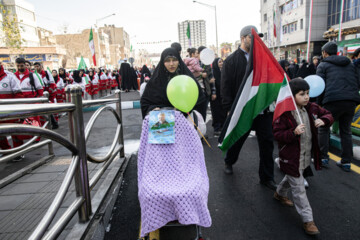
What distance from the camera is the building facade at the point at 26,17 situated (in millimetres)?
41659

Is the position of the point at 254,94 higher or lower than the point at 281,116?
higher

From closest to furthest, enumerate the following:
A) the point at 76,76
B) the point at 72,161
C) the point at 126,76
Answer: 1. the point at 72,161
2. the point at 76,76
3. the point at 126,76

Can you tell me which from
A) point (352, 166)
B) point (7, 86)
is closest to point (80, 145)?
point (352, 166)

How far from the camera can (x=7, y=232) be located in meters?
2.41

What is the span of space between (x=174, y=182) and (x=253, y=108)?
1.62 metres

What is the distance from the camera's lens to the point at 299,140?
265 cm

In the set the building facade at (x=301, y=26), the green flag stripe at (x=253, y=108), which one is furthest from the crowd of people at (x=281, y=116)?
the building facade at (x=301, y=26)

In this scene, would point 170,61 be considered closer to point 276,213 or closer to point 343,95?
point 276,213

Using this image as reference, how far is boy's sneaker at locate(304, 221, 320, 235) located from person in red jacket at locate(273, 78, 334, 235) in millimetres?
13

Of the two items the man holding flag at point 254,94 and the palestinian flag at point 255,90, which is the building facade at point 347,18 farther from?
the palestinian flag at point 255,90

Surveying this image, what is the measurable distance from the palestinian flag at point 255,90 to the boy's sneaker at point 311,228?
123 cm

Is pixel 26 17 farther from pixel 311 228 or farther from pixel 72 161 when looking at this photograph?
pixel 311 228

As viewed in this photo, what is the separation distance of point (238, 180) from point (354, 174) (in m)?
1.71

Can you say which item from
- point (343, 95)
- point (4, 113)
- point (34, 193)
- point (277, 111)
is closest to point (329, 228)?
point (277, 111)
